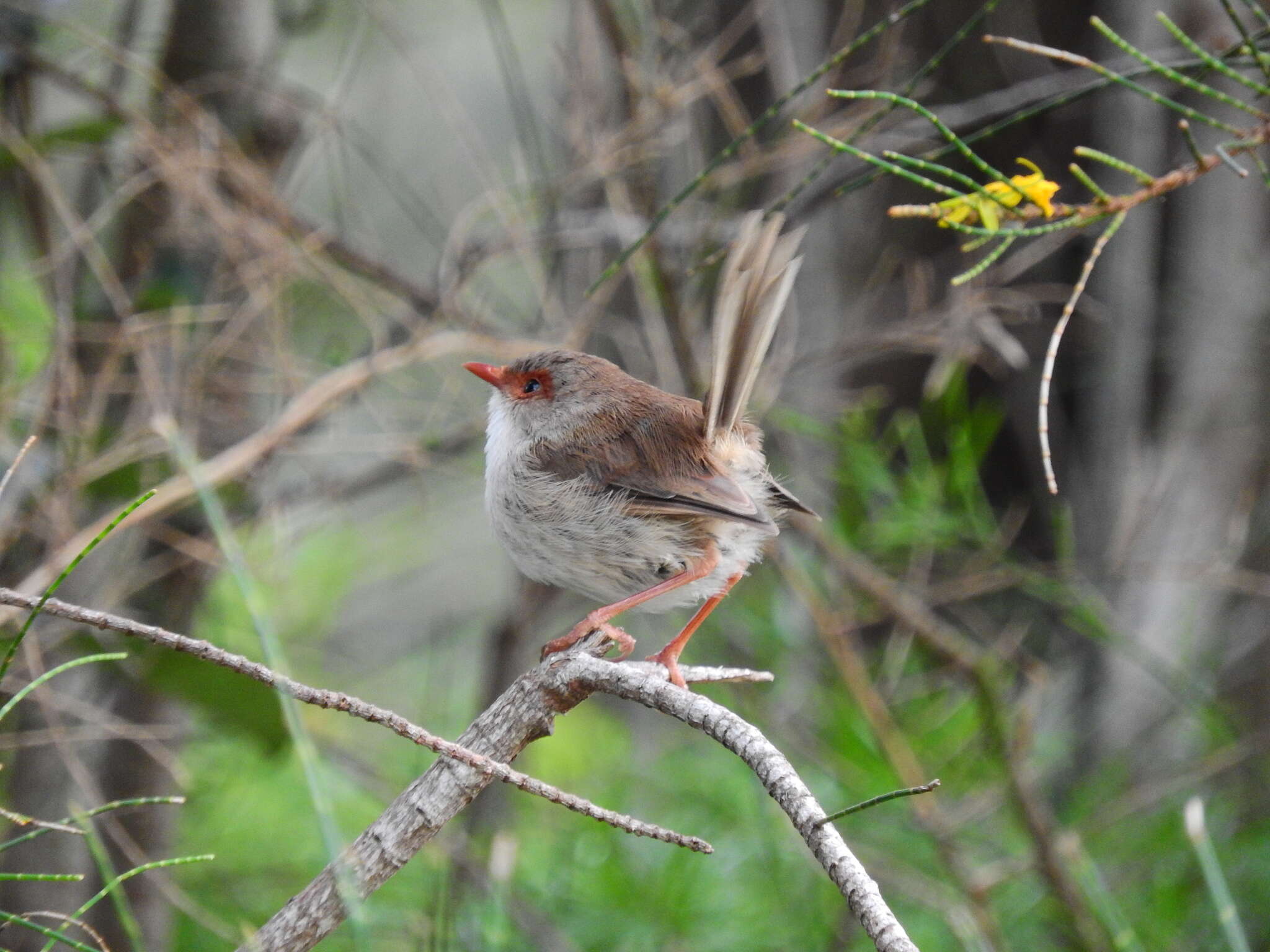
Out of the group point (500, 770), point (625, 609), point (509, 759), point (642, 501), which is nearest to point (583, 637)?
point (625, 609)

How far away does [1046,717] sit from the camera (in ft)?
15.7

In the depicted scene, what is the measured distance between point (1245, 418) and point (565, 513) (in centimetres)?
334

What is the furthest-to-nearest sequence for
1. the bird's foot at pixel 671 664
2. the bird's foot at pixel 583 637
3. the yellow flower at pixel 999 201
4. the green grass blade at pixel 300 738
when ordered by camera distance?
the bird's foot at pixel 583 637 → the bird's foot at pixel 671 664 → the yellow flower at pixel 999 201 → the green grass blade at pixel 300 738

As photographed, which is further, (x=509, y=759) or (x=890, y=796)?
(x=509, y=759)

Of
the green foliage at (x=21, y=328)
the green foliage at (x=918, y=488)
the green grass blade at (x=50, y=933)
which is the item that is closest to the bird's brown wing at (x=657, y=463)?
the green foliage at (x=918, y=488)

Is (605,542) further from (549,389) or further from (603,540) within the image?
(549,389)

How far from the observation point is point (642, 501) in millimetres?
2492

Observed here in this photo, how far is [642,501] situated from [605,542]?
0.40ft

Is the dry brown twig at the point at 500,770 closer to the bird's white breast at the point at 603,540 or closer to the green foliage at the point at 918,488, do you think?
the bird's white breast at the point at 603,540

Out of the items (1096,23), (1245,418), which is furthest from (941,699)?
(1096,23)

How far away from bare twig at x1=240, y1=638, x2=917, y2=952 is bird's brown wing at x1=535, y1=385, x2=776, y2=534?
59 centimetres

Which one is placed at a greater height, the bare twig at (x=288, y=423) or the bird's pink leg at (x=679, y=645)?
the bare twig at (x=288, y=423)

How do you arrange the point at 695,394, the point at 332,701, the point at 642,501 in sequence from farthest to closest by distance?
the point at 695,394, the point at 642,501, the point at 332,701

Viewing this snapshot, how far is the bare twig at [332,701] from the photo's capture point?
4.14 feet
